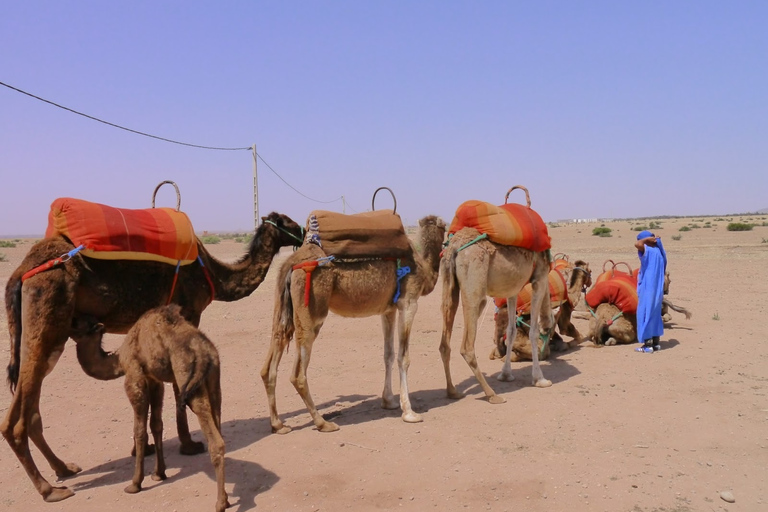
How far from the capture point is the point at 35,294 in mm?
5184

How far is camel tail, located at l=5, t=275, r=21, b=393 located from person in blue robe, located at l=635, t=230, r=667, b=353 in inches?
352

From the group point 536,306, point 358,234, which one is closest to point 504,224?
point 536,306

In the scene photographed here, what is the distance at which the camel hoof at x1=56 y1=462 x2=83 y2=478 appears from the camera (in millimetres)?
5660

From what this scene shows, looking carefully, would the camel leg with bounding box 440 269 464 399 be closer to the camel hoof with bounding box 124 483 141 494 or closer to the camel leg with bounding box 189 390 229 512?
the camel leg with bounding box 189 390 229 512

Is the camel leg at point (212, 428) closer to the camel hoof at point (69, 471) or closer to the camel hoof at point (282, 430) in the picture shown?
the camel hoof at point (282, 430)

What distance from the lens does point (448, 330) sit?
7.92m

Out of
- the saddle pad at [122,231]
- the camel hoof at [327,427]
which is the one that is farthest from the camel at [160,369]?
the camel hoof at [327,427]

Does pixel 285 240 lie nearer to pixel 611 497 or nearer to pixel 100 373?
pixel 100 373

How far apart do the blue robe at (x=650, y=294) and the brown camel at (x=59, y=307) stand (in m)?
7.27

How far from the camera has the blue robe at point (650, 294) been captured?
9.83 meters

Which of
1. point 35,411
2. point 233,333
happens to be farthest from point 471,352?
point 233,333

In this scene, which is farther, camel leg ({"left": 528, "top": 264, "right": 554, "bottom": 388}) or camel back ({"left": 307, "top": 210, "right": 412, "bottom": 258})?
Result: camel leg ({"left": 528, "top": 264, "right": 554, "bottom": 388})

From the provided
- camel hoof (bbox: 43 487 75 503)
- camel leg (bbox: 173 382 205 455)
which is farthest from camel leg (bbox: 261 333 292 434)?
camel hoof (bbox: 43 487 75 503)

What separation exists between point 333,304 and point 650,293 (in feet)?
19.9
